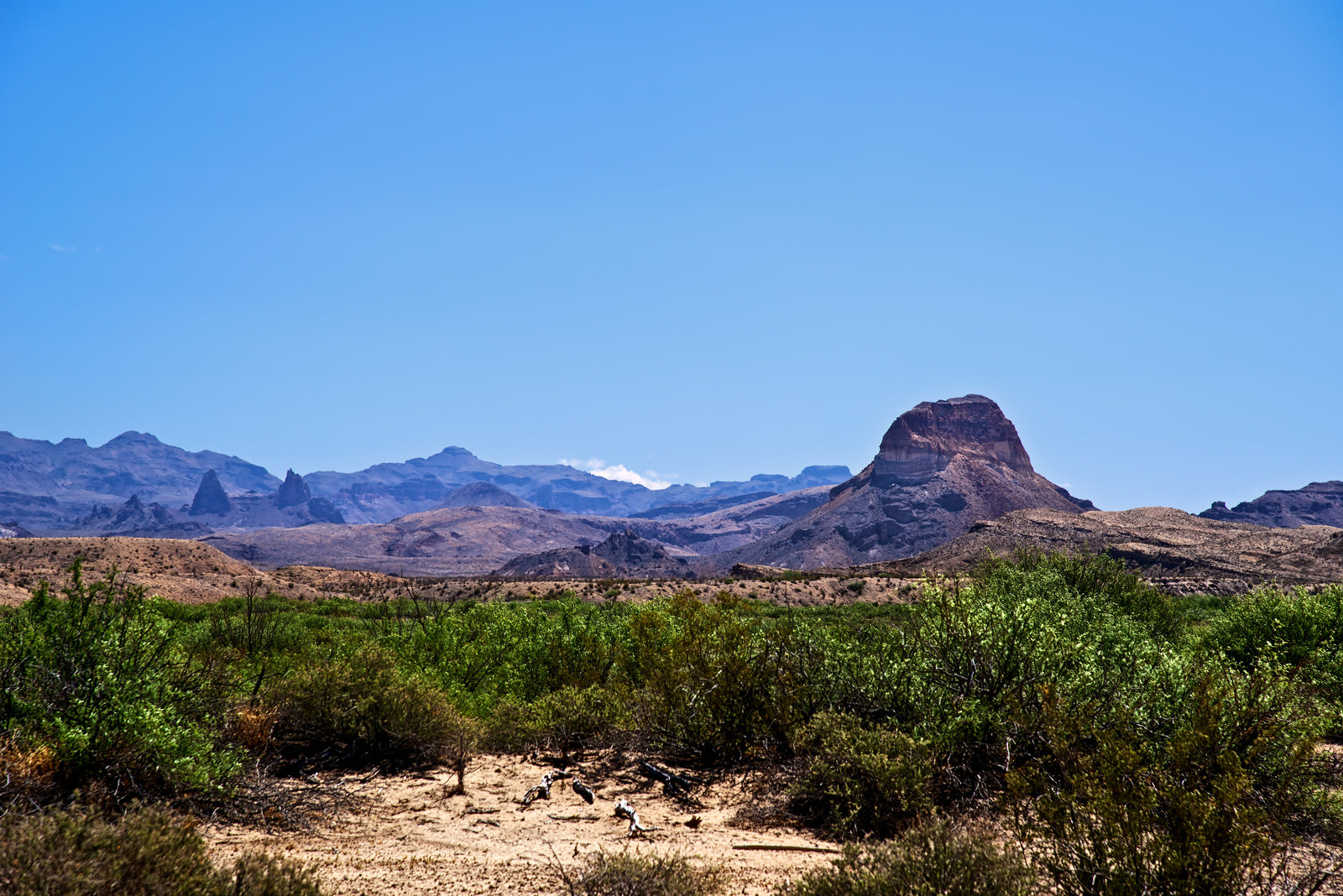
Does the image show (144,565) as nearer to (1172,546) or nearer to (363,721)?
(363,721)

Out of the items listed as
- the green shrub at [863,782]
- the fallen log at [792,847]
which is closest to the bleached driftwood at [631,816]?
the fallen log at [792,847]

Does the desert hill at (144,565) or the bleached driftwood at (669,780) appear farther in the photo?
the desert hill at (144,565)

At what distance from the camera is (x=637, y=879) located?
562 centimetres

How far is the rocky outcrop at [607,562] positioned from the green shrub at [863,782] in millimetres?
107880

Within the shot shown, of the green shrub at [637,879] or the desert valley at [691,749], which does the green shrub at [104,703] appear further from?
the green shrub at [637,879]

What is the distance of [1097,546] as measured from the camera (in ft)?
281

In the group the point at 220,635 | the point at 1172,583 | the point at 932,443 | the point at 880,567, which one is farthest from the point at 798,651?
the point at 932,443

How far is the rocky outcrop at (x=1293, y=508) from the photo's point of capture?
17500 cm

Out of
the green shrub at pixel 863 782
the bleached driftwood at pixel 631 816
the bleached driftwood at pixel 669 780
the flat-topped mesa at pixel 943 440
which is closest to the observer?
the green shrub at pixel 863 782

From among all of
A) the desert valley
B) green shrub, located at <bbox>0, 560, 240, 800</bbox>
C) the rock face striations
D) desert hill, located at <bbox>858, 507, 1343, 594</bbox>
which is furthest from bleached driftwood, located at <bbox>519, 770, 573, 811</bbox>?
the rock face striations

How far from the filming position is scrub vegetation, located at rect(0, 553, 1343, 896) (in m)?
4.96

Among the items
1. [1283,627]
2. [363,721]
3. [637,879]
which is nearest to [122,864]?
[637,879]

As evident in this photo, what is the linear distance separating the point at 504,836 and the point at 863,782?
362 cm

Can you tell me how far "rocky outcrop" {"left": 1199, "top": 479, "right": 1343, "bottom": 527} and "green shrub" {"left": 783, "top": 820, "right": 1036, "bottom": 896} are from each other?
211 metres
